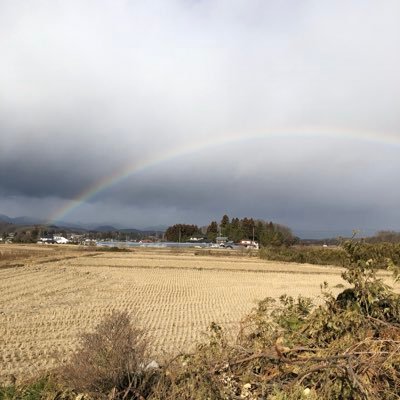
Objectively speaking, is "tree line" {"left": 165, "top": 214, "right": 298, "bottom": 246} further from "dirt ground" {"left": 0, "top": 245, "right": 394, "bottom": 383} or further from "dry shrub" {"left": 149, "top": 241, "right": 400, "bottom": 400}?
"dry shrub" {"left": 149, "top": 241, "right": 400, "bottom": 400}

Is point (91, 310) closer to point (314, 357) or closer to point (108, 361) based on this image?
point (108, 361)

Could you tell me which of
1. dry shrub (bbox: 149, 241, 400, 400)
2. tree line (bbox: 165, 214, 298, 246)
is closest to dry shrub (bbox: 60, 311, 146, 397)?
dry shrub (bbox: 149, 241, 400, 400)

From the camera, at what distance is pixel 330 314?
16.5ft

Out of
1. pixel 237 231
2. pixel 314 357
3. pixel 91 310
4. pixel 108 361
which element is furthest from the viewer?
pixel 237 231

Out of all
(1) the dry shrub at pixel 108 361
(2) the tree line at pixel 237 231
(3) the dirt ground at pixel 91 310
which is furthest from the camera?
(2) the tree line at pixel 237 231

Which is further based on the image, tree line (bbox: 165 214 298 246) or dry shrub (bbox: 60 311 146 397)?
tree line (bbox: 165 214 298 246)

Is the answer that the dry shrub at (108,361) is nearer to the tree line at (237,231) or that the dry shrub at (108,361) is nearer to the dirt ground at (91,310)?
the dirt ground at (91,310)

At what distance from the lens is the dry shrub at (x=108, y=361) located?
447 cm

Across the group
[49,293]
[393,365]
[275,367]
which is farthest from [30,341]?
[49,293]

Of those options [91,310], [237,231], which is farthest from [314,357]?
[237,231]

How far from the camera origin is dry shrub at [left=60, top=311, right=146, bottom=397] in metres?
4.47

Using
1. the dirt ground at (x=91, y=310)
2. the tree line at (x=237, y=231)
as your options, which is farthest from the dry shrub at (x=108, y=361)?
the tree line at (x=237, y=231)

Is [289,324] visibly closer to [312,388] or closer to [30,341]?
[312,388]

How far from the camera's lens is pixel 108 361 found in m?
4.52
